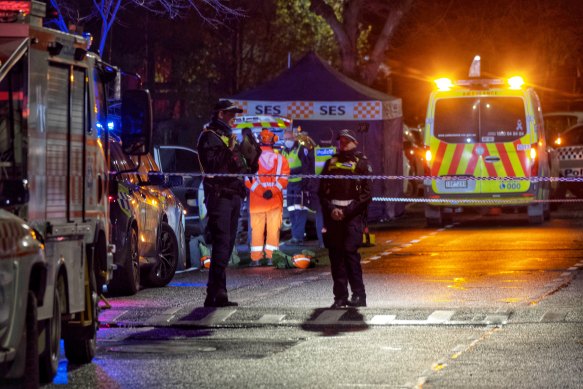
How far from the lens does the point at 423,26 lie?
50.8 metres

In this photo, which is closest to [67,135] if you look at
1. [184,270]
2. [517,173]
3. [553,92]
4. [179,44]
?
[184,270]

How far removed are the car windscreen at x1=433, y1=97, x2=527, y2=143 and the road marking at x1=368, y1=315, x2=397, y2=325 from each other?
13.0m

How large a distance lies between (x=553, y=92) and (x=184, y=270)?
107ft

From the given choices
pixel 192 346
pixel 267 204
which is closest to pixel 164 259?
pixel 267 204

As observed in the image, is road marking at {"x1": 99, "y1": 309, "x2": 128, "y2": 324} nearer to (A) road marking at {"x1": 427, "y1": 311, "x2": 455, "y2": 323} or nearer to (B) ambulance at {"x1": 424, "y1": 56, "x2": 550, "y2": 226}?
(A) road marking at {"x1": 427, "y1": 311, "x2": 455, "y2": 323}

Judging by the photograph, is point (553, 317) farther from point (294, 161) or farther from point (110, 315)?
point (294, 161)

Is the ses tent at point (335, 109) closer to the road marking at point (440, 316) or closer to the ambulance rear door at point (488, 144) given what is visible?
the ambulance rear door at point (488, 144)

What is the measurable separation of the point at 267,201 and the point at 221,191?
4.91 metres

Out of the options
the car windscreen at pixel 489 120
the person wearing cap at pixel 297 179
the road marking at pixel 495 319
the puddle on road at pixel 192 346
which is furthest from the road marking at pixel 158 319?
the car windscreen at pixel 489 120

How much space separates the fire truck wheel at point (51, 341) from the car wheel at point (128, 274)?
5.45m

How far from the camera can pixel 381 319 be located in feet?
42.9

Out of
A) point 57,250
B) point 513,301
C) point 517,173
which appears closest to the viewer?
point 57,250

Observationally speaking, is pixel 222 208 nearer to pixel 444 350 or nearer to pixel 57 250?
pixel 444 350

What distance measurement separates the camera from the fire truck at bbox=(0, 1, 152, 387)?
27.0ft
